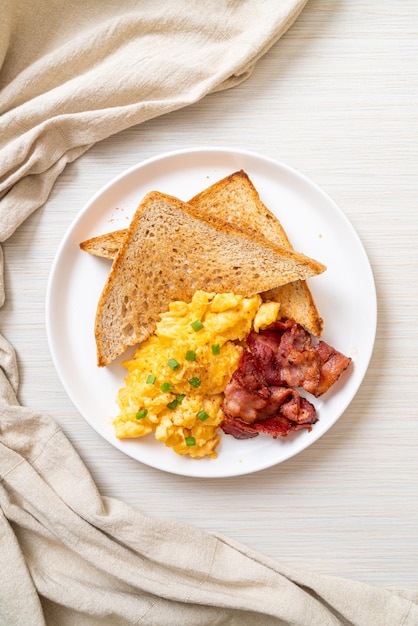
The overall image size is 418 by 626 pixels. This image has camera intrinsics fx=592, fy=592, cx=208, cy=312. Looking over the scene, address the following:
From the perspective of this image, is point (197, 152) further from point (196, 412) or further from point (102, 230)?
point (196, 412)

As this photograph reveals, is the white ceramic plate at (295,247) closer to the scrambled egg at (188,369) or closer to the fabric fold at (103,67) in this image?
the scrambled egg at (188,369)

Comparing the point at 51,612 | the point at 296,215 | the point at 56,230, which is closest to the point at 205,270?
the point at 296,215

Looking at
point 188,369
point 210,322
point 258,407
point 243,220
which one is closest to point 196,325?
point 210,322

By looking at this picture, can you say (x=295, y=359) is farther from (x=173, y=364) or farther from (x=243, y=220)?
(x=243, y=220)

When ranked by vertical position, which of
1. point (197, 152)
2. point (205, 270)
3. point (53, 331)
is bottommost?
point (53, 331)

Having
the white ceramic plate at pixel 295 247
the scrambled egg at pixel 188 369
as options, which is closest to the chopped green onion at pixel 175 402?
the scrambled egg at pixel 188 369

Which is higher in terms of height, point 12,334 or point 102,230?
point 102,230

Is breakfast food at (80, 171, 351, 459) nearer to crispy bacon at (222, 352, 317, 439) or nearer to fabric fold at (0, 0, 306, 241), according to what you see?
crispy bacon at (222, 352, 317, 439)
